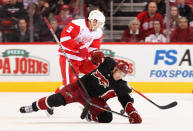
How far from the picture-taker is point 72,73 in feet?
21.3

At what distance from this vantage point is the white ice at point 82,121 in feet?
17.0

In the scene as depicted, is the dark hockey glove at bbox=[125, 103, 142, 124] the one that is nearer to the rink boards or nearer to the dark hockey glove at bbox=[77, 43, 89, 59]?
the dark hockey glove at bbox=[77, 43, 89, 59]

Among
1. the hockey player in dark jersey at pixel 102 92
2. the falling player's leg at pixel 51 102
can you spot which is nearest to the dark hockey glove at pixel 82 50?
the hockey player in dark jersey at pixel 102 92

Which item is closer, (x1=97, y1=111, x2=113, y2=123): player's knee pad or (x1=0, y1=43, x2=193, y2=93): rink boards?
(x1=97, y1=111, x2=113, y2=123): player's knee pad

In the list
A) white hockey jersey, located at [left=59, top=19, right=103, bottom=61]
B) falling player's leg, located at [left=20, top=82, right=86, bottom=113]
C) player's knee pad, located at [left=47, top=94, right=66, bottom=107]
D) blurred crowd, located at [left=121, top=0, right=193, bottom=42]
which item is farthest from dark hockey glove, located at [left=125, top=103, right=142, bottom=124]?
blurred crowd, located at [left=121, top=0, right=193, bottom=42]

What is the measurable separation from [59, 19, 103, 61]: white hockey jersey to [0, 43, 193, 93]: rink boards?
263cm

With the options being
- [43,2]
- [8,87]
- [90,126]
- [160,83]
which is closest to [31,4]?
[43,2]

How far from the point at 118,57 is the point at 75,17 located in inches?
36.5

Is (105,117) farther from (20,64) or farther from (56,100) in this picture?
(20,64)

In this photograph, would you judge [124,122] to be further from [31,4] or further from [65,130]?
[31,4]

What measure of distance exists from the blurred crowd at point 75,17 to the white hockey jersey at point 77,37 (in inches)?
105

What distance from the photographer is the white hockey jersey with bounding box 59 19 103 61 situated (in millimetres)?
6367

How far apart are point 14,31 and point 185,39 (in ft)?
8.86

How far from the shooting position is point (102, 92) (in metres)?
5.50
